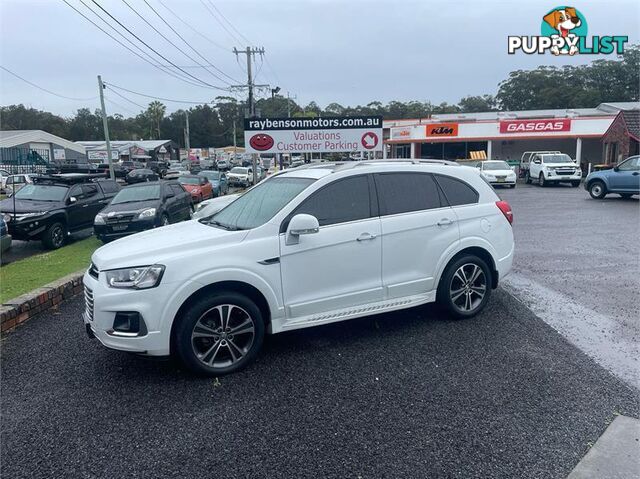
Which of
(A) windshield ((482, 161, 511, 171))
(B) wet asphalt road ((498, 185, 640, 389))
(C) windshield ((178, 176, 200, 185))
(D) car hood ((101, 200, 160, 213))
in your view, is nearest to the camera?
(B) wet asphalt road ((498, 185, 640, 389))

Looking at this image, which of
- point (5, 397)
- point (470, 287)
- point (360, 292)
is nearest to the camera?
point (5, 397)

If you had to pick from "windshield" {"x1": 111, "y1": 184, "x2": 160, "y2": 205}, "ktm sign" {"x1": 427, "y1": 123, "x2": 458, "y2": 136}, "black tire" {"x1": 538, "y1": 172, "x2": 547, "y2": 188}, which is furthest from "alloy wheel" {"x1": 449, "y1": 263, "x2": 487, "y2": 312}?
"ktm sign" {"x1": 427, "y1": 123, "x2": 458, "y2": 136}

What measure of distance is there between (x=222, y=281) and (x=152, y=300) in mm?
585

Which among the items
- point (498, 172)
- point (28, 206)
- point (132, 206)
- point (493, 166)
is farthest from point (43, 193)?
point (493, 166)

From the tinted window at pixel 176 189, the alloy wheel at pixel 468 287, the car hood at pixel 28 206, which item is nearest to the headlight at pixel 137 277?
the alloy wheel at pixel 468 287

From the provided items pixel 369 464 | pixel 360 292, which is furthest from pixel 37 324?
pixel 369 464

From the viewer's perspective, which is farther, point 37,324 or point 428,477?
point 37,324

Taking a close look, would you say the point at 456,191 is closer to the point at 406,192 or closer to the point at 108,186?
the point at 406,192

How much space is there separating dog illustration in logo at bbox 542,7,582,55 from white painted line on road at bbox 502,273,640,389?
21445 millimetres

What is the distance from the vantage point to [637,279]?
713cm

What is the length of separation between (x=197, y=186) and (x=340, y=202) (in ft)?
62.6

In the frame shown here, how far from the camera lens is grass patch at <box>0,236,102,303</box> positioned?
262 inches

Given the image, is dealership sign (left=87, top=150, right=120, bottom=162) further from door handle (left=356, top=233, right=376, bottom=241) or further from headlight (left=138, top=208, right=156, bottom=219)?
door handle (left=356, top=233, right=376, bottom=241)

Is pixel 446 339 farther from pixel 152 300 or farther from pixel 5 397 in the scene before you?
pixel 5 397
